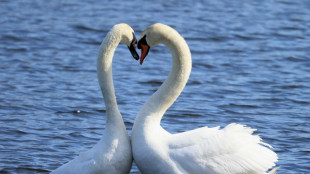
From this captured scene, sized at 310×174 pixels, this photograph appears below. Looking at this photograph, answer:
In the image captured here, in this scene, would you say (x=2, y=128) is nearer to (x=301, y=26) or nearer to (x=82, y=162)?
(x=82, y=162)

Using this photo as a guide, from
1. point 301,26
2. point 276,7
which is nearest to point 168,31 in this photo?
point 301,26

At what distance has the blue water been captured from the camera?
10.2 metres

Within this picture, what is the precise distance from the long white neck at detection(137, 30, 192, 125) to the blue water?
6.39ft

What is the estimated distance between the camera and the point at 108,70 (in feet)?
25.7

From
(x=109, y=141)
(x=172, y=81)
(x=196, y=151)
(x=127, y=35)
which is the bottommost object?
(x=109, y=141)

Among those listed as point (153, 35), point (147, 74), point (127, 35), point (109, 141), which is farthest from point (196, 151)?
point (147, 74)

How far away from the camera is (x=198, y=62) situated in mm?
14930

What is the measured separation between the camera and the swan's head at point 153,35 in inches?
303

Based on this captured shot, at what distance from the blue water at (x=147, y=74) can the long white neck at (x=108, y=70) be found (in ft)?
5.48

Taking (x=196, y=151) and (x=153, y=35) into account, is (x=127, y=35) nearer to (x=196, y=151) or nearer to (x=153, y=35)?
(x=153, y=35)

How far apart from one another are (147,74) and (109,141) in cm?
647

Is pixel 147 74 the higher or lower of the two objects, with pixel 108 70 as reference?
lower

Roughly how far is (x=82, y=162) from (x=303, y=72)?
25.4 ft

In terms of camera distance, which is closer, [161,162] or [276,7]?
[161,162]
